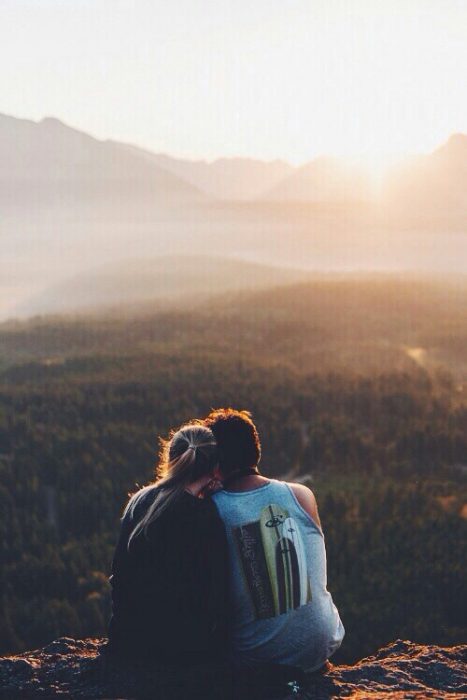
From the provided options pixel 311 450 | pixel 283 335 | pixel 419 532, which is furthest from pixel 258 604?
pixel 283 335

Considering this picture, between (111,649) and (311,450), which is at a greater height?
(111,649)

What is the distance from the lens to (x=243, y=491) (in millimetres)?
5707

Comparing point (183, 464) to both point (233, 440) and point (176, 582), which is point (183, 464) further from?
point (176, 582)

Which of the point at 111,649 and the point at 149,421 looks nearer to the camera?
the point at 111,649

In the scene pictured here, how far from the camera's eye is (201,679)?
5.58 metres

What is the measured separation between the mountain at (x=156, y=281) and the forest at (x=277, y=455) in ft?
224

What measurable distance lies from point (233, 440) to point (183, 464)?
17.1 inches

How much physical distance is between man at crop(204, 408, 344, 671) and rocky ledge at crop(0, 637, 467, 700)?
279 mm

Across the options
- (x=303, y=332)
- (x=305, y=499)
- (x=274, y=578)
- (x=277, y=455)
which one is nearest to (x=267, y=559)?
(x=274, y=578)

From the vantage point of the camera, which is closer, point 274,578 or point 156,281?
point 274,578

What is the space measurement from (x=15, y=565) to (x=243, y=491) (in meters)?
16.8

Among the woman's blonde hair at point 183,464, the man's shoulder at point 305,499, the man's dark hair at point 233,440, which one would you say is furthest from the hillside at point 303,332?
the woman's blonde hair at point 183,464

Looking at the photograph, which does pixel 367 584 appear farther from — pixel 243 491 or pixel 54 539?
pixel 243 491

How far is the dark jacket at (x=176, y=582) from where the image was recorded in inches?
219
